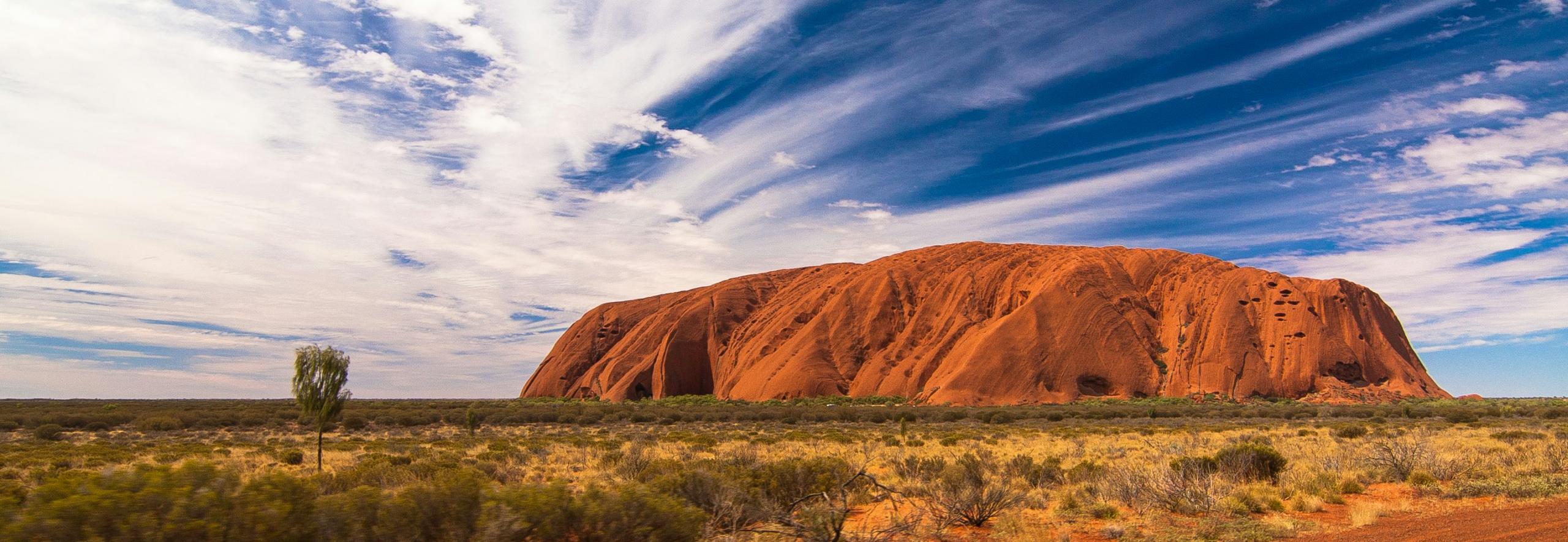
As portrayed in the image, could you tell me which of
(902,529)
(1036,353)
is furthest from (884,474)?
(1036,353)

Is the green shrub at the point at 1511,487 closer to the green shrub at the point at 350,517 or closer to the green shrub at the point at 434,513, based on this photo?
the green shrub at the point at 434,513

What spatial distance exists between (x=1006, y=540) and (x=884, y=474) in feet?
22.9

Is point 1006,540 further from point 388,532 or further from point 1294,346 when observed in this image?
point 1294,346

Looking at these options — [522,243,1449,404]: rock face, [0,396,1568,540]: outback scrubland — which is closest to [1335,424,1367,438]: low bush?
[0,396,1568,540]: outback scrubland

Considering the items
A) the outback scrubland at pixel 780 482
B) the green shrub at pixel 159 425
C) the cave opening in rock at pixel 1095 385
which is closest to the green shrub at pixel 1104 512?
the outback scrubland at pixel 780 482

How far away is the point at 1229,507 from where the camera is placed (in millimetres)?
10484

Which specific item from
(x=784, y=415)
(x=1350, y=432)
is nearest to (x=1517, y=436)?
(x=1350, y=432)

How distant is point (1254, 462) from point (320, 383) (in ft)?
64.6

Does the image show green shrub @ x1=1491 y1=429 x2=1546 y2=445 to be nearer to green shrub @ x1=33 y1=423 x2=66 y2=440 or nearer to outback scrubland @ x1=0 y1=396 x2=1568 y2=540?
outback scrubland @ x1=0 y1=396 x2=1568 y2=540

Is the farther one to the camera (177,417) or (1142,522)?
(177,417)

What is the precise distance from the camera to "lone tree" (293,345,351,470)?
16.7 meters

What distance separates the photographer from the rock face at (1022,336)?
205ft

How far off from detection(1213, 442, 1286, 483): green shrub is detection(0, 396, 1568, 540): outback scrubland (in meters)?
0.04

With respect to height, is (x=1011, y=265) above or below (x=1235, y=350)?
above
